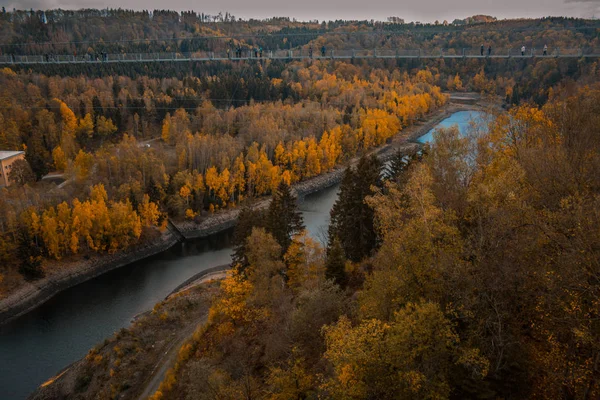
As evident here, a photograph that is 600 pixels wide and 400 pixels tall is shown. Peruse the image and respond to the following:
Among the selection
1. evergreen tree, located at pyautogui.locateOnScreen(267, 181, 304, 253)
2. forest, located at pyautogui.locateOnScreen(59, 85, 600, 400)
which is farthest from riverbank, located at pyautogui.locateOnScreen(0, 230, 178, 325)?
forest, located at pyautogui.locateOnScreen(59, 85, 600, 400)

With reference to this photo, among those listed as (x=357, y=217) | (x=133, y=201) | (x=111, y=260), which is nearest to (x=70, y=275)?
(x=111, y=260)

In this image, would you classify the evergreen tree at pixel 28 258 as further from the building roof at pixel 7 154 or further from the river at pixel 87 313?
the building roof at pixel 7 154

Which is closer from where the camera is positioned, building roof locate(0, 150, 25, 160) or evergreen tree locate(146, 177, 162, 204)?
evergreen tree locate(146, 177, 162, 204)

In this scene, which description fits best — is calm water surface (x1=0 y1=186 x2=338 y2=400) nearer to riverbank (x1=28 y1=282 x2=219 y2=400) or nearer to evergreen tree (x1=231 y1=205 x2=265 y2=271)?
riverbank (x1=28 y1=282 x2=219 y2=400)

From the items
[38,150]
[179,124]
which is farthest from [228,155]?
[38,150]

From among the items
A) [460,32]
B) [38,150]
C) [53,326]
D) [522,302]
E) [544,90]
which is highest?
[460,32]

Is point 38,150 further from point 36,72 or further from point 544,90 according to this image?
point 544,90
